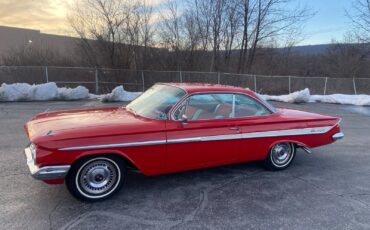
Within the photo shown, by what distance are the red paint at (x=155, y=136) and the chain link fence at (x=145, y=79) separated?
12465 mm

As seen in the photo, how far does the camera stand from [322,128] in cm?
572

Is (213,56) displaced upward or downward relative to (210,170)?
upward

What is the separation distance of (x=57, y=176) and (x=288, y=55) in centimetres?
2934

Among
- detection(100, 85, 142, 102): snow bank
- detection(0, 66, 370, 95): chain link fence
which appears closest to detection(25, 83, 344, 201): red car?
detection(100, 85, 142, 102): snow bank

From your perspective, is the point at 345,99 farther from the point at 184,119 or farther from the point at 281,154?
the point at 184,119

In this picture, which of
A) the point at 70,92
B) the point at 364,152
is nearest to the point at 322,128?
the point at 364,152

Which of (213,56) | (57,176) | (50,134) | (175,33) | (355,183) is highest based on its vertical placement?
(175,33)

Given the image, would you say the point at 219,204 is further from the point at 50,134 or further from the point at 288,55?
the point at 288,55

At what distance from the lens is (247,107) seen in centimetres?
523

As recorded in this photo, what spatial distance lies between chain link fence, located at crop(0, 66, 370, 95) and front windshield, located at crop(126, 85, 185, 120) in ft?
40.4

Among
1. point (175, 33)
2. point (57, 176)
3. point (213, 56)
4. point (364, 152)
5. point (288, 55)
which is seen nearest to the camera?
point (57, 176)

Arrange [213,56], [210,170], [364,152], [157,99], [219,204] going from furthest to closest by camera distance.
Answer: [213,56] < [364,152] < [210,170] < [157,99] < [219,204]

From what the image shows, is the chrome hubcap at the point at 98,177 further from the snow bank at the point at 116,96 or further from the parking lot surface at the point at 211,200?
the snow bank at the point at 116,96

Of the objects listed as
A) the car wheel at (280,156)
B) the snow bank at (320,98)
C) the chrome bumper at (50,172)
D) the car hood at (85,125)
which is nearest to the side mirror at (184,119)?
the car hood at (85,125)
